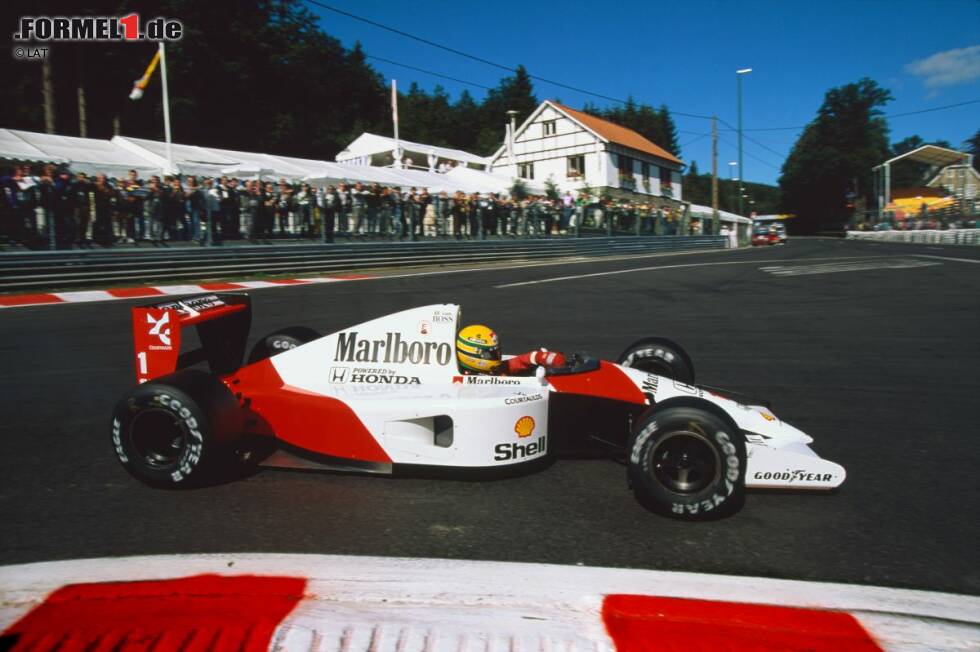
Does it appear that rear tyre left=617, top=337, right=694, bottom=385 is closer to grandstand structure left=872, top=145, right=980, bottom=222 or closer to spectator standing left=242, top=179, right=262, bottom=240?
spectator standing left=242, top=179, right=262, bottom=240

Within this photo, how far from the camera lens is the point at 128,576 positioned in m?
2.82

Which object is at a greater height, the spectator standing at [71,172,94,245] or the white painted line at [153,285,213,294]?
the spectator standing at [71,172,94,245]

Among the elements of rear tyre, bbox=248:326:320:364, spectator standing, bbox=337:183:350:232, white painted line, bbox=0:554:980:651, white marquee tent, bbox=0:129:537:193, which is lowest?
white painted line, bbox=0:554:980:651

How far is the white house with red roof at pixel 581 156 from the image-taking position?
150 ft

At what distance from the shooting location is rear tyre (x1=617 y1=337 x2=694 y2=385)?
4.91 m

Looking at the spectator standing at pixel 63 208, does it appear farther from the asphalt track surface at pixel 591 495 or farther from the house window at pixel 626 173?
the house window at pixel 626 173

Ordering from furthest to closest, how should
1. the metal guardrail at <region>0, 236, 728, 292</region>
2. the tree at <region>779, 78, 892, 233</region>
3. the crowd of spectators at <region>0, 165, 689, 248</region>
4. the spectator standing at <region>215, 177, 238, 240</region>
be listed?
1. the tree at <region>779, 78, 892, 233</region>
2. the spectator standing at <region>215, 177, 238, 240</region>
3. the crowd of spectators at <region>0, 165, 689, 248</region>
4. the metal guardrail at <region>0, 236, 728, 292</region>

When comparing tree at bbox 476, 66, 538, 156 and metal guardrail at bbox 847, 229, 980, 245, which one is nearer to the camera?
metal guardrail at bbox 847, 229, 980, 245

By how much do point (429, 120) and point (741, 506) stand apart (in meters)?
93.1

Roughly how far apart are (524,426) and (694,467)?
35.9 inches

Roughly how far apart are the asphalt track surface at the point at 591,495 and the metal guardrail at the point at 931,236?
98.3ft

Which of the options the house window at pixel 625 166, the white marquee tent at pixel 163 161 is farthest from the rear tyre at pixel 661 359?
the house window at pixel 625 166

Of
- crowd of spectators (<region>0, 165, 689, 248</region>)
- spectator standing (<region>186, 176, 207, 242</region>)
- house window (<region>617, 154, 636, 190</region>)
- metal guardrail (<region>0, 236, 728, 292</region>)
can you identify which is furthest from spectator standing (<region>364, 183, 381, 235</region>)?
house window (<region>617, 154, 636, 190</region>)

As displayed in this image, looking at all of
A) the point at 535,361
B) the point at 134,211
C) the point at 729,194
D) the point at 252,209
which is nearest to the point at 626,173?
the point at 252,209
